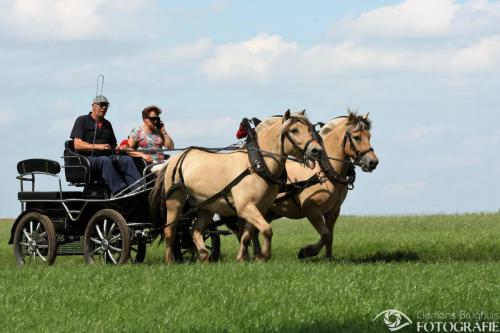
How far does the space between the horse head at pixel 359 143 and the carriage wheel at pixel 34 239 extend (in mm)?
4924

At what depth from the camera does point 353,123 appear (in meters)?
15.7

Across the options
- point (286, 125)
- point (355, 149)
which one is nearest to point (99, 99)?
point (286, 125)

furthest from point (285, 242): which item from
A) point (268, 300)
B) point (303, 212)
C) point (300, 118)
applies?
point (268, 300)

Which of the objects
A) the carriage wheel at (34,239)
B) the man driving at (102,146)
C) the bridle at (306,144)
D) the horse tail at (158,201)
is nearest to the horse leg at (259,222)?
the bridle at (306,144)

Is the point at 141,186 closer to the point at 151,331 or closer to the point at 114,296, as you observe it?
the point at 114,296

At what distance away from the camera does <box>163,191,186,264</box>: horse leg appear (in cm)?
1575

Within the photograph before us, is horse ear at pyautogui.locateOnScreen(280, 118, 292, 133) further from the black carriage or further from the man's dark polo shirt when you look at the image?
the man's dark polo shirt

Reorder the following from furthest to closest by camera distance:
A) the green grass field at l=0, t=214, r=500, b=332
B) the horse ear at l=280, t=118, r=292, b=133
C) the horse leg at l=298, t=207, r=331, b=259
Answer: the horse leg at l=298, t=207, r=331, b=259, the horse ear at l=280, t=118, r=292, b=133, the green grass field at l=0, t=214, r=500, b=332

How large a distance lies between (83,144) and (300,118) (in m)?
3.92

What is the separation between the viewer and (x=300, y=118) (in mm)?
14016

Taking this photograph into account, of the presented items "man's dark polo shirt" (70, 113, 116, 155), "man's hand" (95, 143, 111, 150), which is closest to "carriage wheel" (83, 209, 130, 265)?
"man's hand" (95, 143, 111, 150)

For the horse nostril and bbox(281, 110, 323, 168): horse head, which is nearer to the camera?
the horse nostril

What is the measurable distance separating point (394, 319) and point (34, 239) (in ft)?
29.4

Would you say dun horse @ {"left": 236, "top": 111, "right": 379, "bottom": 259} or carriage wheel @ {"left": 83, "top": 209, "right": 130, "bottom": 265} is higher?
dun horse @ {"left": 236, "top": 111, "right": 379, "bottom": 259}
